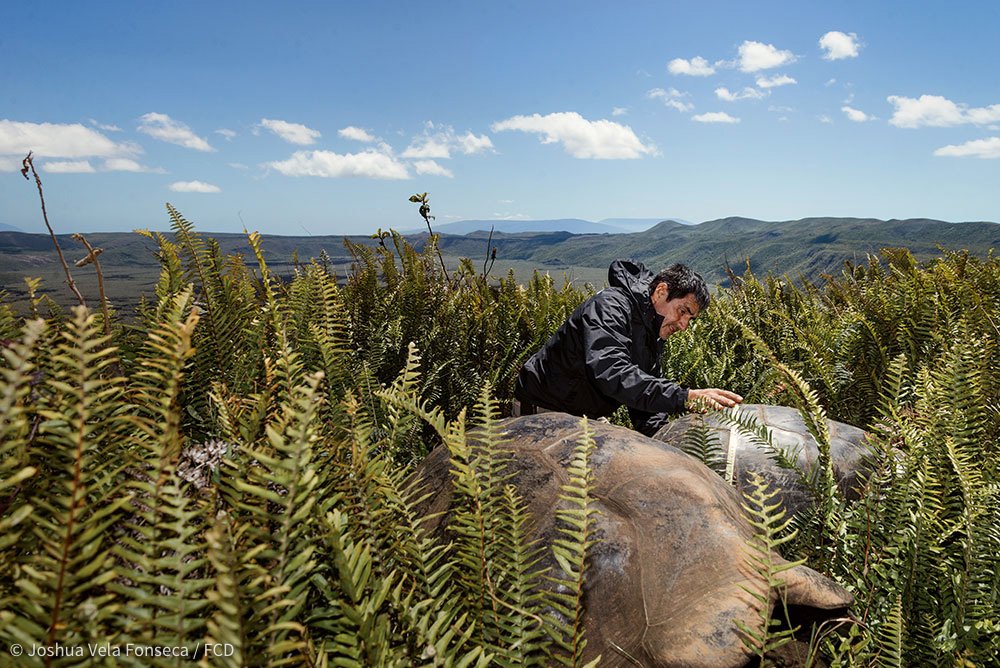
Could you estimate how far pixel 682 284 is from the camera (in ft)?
12.7

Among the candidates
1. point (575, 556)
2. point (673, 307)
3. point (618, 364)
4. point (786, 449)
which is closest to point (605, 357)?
point (618, 364)

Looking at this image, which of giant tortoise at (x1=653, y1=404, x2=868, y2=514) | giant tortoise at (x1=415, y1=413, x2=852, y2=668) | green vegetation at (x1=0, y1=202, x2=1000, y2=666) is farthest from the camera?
giant tortoise at (x1=653, y1=404, x2=868, y2=514)

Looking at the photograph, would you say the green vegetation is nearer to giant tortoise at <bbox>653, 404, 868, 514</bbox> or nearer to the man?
giant tortoise at <bbox>653, 404, 868, 514</bbox>

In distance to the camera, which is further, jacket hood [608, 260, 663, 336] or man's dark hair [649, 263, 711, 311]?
jacket hood [608, 260, 663, 336]

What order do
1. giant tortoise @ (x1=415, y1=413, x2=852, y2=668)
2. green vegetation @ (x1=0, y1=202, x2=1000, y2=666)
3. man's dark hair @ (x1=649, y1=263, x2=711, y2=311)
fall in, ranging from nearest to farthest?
green vegetation @ (x1=0, y1=202, x2=1000, y2=666), giant tortoise @ (x1=415, y1=413, x2=852, y2=668), man's dark hair @ (x1=649, y1=263, x2=711, y2=311)

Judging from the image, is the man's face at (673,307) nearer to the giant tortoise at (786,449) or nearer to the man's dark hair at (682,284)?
the man's dark hair at (682,284)

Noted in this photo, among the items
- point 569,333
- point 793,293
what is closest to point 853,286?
point 793,293

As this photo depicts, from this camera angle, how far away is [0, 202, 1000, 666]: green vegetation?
633 mm

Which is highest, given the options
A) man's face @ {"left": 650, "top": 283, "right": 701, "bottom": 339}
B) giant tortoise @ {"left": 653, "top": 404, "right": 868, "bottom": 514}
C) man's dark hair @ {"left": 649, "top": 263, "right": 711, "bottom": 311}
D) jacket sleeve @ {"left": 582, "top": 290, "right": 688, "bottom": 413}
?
man's dark hair @ {"left": 649, "top": 263, "right": 711, "bottom": 311}

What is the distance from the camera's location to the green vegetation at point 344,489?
63cm

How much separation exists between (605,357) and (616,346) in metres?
0.15

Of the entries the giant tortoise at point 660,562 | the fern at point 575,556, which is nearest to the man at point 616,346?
the giant tortoise at point 660,562

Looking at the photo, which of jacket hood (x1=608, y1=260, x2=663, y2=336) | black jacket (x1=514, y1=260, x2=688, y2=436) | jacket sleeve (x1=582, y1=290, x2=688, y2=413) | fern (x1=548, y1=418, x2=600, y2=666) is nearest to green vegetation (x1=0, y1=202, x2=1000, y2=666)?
fern (x1=548, y1=418, x2=600, y2=666)

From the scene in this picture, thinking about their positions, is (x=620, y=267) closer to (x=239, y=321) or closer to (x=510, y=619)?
(x=239, y=321)
